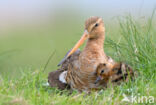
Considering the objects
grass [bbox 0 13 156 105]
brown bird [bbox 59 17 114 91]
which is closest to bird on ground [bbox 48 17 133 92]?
brown bird [bbox 59 17 114 91]

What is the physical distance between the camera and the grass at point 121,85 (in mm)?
5902

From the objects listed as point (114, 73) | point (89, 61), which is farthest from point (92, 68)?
point (114, 73)

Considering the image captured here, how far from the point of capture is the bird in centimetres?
681

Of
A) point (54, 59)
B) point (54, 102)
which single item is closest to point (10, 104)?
point (54, 102)

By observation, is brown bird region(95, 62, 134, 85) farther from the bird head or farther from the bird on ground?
the bird head

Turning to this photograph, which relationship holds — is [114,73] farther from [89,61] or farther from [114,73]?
[89,61]

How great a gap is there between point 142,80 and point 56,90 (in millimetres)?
1389

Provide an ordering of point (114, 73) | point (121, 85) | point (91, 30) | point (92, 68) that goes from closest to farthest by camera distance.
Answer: point (121, 85), point (114, 73), point (92, 68), point (91, 30)

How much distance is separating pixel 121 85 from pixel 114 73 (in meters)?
0.25

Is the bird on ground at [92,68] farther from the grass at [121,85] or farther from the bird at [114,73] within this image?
the grass at [121,85]

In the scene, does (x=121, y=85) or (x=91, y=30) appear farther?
(x=91, y=30)

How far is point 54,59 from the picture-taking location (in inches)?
470

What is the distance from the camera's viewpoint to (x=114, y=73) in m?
6.89

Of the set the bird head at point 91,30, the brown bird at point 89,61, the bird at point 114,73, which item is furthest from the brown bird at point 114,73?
the bird head at point 91,30
